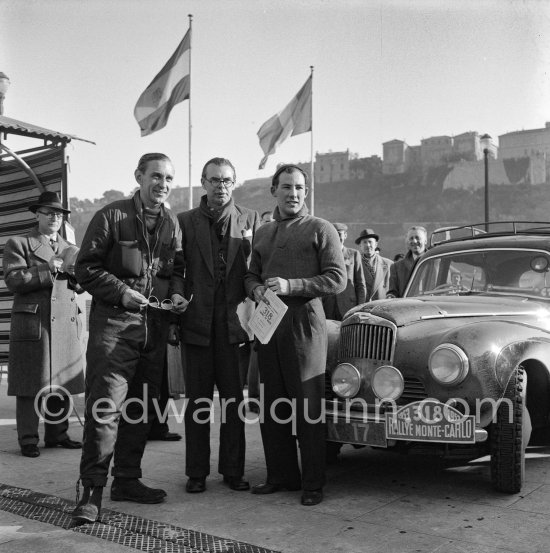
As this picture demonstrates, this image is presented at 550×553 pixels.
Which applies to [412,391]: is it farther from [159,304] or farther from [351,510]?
[159,304]

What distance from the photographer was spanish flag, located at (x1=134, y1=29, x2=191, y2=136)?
16484 mm

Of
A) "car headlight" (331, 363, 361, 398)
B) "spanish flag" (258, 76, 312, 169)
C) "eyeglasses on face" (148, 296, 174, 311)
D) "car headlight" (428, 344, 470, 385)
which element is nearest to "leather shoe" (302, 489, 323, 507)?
"car headlight" (331, 363, 361, 398)

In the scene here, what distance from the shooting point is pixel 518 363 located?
14.0ft

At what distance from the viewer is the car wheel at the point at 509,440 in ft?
13.6

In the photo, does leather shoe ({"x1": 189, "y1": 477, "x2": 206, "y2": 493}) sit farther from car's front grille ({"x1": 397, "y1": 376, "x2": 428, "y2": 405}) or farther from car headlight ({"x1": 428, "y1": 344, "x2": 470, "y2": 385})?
car headlight ({"x1": 428, "y1": 344, "x2": 470, "y2": 385})

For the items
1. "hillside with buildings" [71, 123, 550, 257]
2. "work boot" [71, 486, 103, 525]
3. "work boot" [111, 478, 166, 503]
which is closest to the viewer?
"work boot" [71, 486, 103, 525]

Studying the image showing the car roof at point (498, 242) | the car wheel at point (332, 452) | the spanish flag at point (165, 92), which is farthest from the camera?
the spanish flag at point (165, 92)

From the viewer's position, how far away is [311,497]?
13.8 feet

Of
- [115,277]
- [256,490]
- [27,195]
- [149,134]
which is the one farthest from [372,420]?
[149,134]

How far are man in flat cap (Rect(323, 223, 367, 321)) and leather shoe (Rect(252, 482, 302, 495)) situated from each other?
12.2ft

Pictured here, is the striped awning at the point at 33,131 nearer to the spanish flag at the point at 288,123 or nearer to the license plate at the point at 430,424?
the license plate at the point at 430,424

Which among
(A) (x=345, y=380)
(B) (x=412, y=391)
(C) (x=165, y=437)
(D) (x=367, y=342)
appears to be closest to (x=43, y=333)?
(C) (x=165, y=437)

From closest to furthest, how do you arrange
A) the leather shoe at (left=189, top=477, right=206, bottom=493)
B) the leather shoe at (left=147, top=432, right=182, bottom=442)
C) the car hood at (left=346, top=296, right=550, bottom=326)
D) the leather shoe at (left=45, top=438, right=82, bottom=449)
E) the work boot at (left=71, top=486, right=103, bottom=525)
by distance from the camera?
the work boot at (left=71, top=486, right=103, bottom=525) < the leather shoe at (left=189, top=477, right=206, bottom=493) < the car hood at (left=346, top=296, right=550, bottom=326) < the leather shoe at (left=45, top=438, right=82, bottom=449) < the leather shoe at (left=147, top=432, right=182, bottom=442)

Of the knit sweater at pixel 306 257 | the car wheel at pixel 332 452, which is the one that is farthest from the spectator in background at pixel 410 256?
the knit sweater at pixel 306 257
